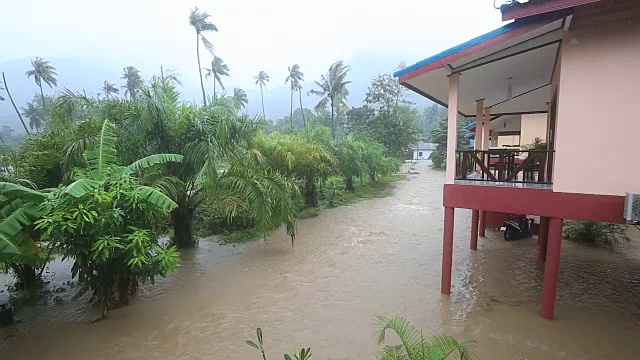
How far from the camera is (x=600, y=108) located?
16.3 feet

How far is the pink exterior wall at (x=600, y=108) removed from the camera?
15.6 feet

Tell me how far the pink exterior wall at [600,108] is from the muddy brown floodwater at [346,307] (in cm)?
248

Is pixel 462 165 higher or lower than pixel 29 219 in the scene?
higher

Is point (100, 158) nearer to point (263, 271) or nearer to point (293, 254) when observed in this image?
point (263, 271)

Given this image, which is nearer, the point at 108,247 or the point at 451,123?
the point at 108,247

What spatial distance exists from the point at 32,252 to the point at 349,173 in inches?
670

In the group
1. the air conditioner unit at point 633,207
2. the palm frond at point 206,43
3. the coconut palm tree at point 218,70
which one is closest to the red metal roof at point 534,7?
the air conditioner unit at point 633,207

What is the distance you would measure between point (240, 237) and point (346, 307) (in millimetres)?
6026

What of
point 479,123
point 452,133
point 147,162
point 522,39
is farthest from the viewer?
point 479,123

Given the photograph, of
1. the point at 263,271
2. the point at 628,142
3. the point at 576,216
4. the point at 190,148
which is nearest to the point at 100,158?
the point at 190,148

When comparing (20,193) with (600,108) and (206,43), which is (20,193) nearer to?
(600,108)

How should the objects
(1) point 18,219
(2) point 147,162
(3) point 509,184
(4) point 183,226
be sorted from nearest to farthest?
(1) point 18,219 → (3) point 509,184 → (2) point 147,162 → (4) point 183,226

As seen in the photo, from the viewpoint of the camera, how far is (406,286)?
24.4ft

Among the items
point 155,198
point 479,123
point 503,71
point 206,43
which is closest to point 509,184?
point 503,71
